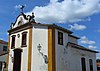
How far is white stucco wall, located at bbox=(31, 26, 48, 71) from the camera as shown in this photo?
22495mm

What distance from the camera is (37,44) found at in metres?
23.1

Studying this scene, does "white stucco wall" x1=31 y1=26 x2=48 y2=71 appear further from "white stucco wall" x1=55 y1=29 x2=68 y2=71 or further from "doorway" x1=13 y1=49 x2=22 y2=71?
"doorway" x1=13 y1=49 x2=22 y2=71

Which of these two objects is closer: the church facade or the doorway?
the church facade

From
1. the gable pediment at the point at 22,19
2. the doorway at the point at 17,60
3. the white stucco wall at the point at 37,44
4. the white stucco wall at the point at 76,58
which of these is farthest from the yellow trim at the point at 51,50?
the doorway at the point at 17,60

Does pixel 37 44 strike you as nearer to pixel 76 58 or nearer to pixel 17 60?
pixel 17 60

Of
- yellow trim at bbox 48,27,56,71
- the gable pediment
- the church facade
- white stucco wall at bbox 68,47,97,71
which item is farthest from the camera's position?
white stucco wall at bbox 68,47,97,71

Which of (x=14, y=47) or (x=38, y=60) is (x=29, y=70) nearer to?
(x=38, y=60)

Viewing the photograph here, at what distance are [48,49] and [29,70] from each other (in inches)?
133

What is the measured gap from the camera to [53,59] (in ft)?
73.8

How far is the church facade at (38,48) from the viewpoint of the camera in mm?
22641

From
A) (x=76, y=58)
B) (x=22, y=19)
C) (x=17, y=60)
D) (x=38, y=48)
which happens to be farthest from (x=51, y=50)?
(x=22, y=19)

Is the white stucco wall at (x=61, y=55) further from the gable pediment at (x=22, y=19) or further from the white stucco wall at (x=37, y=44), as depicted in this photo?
the gable pediment at (x=22, y=19)

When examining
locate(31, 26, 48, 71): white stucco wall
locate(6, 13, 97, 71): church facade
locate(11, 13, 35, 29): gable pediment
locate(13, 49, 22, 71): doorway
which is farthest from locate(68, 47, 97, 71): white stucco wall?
locate(11, 13, 35, 29): gable pediment

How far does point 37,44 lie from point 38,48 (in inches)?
20.1
